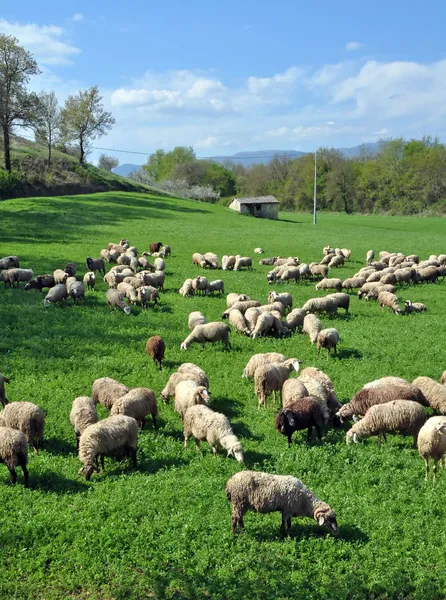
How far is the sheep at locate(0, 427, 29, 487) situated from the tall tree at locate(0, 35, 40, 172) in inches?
2322

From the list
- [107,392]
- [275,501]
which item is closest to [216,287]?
[107,392]

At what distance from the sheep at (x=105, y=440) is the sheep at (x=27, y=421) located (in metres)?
1.04

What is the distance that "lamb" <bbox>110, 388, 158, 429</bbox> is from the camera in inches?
412

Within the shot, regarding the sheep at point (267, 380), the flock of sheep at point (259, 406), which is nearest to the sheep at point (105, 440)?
the flock of sheep at point (259, 406)

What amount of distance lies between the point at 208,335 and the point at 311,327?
3.52 m

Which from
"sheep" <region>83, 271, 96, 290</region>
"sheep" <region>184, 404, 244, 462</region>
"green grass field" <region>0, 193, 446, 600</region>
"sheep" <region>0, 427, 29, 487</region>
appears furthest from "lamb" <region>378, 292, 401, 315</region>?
"sheep" <region>0, 427, 29, 487</region>

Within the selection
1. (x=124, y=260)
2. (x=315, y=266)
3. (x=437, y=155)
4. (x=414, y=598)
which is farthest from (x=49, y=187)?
(x=437, y=155)

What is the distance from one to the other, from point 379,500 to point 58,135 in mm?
79628

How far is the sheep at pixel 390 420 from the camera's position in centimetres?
1016

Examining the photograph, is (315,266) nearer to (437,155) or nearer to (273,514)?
(273,514)

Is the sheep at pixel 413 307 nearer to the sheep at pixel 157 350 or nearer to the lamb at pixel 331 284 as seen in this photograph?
the lamb at pixel 331 284

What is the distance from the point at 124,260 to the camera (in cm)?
2838

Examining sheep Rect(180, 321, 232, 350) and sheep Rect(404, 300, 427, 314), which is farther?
sheep Rect(404, 300, 427, 314)

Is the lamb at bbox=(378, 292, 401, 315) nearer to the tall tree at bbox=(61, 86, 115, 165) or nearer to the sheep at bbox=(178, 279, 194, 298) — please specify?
the sheep at bbox=(178, 279, 194, 298)
